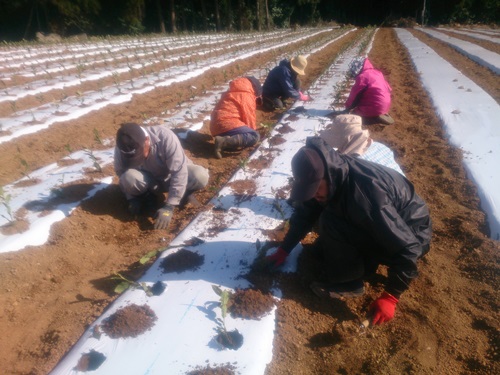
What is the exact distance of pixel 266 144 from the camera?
4.34 m

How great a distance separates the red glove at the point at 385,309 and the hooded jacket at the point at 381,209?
0.17ft

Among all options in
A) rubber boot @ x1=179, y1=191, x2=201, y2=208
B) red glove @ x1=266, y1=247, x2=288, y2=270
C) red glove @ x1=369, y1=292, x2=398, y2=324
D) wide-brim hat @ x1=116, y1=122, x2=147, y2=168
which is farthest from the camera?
rubber boot @ x1=179, y1=191, x2=201, y2=208

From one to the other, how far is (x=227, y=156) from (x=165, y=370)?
9.28ft

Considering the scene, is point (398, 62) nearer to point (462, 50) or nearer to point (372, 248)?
point (462, 50)

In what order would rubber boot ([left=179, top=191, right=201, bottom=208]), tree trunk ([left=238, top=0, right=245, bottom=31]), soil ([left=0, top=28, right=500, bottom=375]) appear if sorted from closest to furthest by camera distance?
soil ([left=0, top=28, right=500, bottom=375]) → rubber boot ([left=179, top=191, right=201, bottom=208]) → tree trunk ([left=238, top=0, right=245, bottom=31])

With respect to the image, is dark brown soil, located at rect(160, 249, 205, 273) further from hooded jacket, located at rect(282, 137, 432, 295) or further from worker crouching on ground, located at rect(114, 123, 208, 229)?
A: hooded jacket, located at rect(282, 137, 432, 295)

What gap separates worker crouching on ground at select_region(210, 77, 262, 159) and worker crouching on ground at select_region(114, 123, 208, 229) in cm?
96

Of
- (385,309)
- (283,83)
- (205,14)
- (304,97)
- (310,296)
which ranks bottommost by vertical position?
(310,296)

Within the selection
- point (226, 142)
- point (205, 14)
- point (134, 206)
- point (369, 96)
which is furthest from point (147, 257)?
point (205, 14)

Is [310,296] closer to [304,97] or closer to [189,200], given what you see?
[189,200]

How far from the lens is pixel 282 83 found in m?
5.56

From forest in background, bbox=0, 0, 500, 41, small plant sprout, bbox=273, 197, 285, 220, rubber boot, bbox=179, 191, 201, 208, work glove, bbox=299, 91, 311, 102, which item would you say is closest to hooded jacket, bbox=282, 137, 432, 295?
small plant sprout, bbox=273, 197, 285, 220

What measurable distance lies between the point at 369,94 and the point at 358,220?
3422 millimetres

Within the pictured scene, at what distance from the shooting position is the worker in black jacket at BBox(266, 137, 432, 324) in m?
1.76
